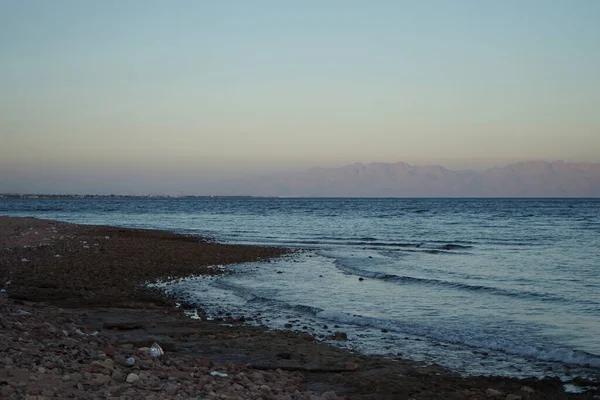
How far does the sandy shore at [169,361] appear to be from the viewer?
20.5 ft

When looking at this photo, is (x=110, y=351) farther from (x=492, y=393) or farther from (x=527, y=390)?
(x=527, y=390)

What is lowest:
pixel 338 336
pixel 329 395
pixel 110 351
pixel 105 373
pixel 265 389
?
pixel 338 336

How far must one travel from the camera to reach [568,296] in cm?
1548

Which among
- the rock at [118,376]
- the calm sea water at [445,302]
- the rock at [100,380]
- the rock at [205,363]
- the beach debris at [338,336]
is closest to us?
the rock at [100,380]

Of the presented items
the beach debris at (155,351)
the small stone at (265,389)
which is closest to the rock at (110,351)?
the beach debris at (155,351)

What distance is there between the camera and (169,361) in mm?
8086

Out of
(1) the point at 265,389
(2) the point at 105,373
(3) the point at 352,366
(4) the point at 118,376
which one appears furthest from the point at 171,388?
(3) the point at 352,366

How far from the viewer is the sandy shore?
6246 millimetres

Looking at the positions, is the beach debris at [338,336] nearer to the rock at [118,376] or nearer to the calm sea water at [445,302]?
the calm sea water at [445,302]

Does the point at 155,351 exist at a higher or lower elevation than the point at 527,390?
higher

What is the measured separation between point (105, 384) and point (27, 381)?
0.78m

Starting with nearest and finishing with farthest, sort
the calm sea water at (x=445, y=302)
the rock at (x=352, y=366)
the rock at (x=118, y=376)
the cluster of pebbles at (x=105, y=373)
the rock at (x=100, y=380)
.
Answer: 1. the cluster of pebbles at (x=105, y=373)
2. the rock at (x=100, y=380)
3. the rock at (x=118, y=376)
4. the rock at (x=352, y=366)
5. the calm sea water at (x=445, y=302)

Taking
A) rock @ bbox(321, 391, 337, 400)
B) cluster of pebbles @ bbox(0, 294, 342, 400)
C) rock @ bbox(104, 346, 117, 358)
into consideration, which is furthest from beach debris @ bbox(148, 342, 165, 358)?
rock @ bbox(321, 391, 337, 400)

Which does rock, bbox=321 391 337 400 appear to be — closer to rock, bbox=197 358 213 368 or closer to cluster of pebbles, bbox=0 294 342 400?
cluster of pebbles, bbox=0 294 342 400
